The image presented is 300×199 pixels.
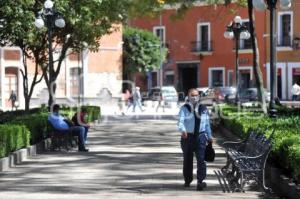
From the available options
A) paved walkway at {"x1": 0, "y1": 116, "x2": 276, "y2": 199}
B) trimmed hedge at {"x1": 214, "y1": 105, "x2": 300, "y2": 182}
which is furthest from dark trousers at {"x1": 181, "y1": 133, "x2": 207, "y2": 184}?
trimmed hedge at {"x1": 214, "y1": 105, "x2": 300, "y2": 182}

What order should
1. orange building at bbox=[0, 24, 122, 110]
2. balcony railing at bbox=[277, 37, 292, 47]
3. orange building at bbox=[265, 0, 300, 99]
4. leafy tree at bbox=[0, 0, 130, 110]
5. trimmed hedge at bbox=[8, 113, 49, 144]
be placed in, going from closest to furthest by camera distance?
trimmed hedge at bbox=[8, 113, 49, 144]
leafy tree at bbox=[0, 0, 130, 110]
orange building at bbox=[0, 24, 122, 110]
orange building at bbox=[265, 0, 300, 99]
balcony railing at bbox=[277, 37, 292, 47]

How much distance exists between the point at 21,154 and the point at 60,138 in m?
2.57

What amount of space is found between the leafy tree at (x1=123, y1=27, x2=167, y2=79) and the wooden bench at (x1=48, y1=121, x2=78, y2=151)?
42598 mm

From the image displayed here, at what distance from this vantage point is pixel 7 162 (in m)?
13.2

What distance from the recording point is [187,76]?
6284cm

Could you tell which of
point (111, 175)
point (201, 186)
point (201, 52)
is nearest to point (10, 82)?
point (201, 52)

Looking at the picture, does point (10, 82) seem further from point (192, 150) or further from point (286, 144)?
point (286, 144)

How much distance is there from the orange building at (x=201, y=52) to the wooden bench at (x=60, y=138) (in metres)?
40.3

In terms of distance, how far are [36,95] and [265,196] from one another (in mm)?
38886

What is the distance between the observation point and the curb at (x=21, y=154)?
42.9 feet

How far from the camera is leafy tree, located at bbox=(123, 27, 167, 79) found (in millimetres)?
59719

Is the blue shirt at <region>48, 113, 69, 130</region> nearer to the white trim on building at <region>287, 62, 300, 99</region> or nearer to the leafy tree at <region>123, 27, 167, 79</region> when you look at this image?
the white trim on building at <region>287, 62, 300, 99</region>

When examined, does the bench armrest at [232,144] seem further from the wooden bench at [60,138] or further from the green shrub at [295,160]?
the wooden bench at [60,138]

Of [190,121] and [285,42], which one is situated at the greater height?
[285,42]
